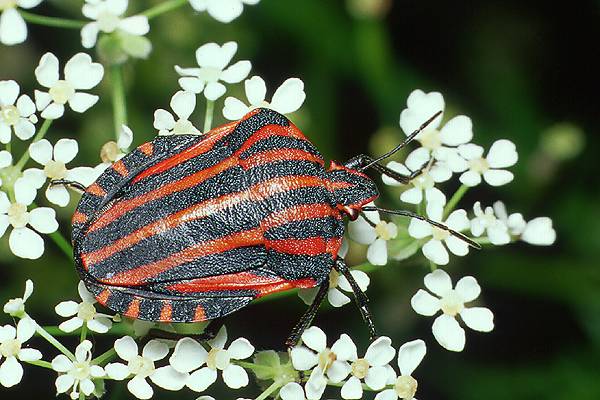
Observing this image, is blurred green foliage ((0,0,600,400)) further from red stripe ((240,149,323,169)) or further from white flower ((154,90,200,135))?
red stripe ((240,149,323,169))

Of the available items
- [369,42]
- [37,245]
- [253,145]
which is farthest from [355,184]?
[369,42]

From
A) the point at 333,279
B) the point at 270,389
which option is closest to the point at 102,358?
the point at 270,389

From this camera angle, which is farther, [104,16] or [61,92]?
[104,16]

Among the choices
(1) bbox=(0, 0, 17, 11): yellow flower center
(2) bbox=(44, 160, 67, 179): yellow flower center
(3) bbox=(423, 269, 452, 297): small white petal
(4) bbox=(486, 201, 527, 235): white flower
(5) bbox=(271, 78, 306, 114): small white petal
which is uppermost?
(1) bbox=(0, 0, 17, 11): yellow flower center

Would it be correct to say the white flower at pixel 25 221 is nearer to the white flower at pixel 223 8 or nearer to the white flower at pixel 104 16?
the white flower at pixel 104 16

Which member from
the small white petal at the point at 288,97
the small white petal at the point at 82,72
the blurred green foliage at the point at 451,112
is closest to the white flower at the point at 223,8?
the small white petal at the point at 288,97

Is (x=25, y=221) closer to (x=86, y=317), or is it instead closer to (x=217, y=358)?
(x=86, y=317)

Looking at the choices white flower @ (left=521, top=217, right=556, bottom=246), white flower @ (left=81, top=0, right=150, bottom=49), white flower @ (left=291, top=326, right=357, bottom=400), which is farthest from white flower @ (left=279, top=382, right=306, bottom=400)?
white flower @ (left=81, top=0, right=150, bottom=49)
